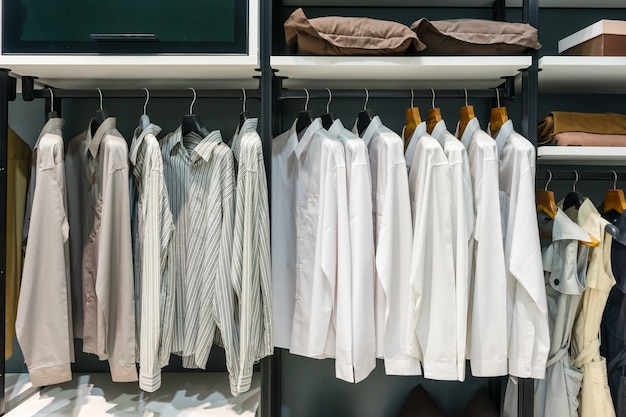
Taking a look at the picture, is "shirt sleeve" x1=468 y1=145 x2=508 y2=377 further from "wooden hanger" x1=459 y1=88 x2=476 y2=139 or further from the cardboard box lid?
the cardboard box lid

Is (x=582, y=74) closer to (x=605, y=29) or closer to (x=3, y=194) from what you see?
(x=605, y=29)

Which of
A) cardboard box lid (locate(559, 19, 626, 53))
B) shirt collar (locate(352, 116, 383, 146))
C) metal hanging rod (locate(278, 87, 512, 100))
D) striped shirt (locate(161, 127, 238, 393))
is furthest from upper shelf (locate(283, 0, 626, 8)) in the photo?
striped shirt (locate(161, 127, 238, 393))

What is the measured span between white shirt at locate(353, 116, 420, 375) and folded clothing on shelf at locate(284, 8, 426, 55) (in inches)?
11.0

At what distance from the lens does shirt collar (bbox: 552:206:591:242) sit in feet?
5.41

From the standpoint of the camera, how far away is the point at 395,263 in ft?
5.15

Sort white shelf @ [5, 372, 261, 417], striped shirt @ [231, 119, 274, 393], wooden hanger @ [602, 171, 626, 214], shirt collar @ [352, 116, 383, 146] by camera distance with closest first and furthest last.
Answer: striped shirt @ [231, 119, 274, 393], white shelf @ [5, 372, 261, 417], shirt collar @ [352, 116, 383, 146], wooden hanger @ [602, 171, 626, 214]

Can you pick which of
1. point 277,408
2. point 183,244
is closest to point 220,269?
point 183,244

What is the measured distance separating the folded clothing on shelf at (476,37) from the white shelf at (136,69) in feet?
1.83

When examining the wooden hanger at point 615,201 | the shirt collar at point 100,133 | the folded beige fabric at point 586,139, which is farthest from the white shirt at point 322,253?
the wooden hanger at point 615,201

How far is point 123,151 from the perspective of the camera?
5.11 feet

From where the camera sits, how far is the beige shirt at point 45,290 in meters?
1.52

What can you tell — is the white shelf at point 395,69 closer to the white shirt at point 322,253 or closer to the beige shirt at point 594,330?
the white shirt at point 322,253

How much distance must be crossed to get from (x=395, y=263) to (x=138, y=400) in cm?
95

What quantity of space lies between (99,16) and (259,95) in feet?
1.73
